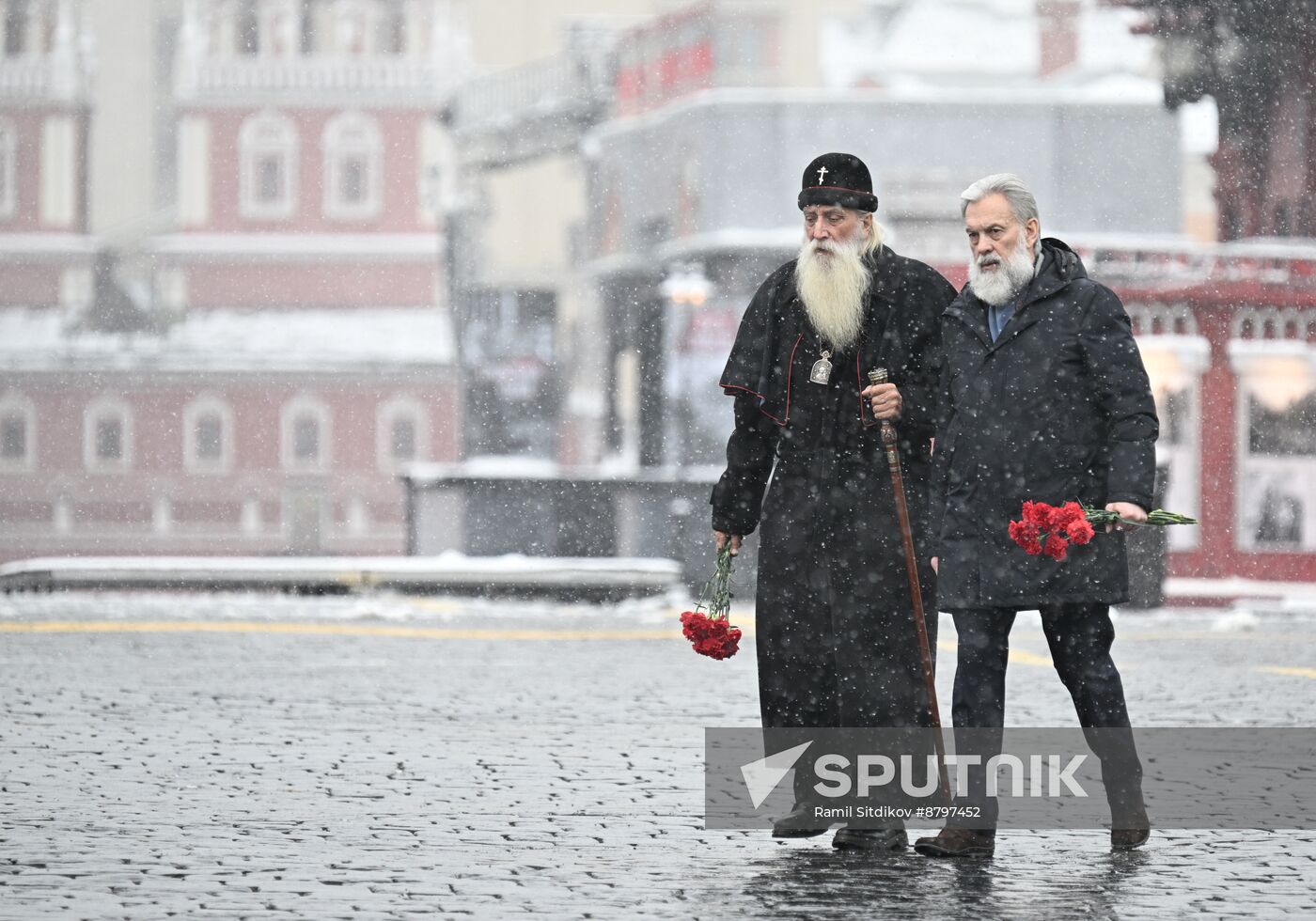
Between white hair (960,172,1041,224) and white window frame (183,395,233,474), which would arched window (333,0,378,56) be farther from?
white hair (960,172,1041,224)

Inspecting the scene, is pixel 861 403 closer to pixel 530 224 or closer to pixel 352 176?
pixel 530 224

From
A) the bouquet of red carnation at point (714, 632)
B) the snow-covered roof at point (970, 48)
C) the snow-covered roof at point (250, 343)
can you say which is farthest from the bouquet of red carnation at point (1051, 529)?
the snow-covered roof at point (250, 343)

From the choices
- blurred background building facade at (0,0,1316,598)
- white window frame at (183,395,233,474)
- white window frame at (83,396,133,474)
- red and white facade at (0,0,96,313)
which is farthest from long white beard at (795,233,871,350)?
red and white facade at (0,0,96,313)

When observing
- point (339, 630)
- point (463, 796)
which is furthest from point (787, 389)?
point (339, 630)

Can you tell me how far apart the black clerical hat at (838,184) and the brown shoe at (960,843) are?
5.52ft

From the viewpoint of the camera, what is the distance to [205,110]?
66.0 m

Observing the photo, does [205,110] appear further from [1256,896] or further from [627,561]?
[1256,896]

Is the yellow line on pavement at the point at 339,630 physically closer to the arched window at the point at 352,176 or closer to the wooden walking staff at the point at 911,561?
the wooden walking staff at the point at 911,561

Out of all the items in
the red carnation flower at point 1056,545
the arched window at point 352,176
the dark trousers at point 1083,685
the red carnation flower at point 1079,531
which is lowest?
the dark trousers at point 1083,685

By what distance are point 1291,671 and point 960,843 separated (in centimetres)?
Result: 681

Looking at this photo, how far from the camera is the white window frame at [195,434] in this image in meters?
63.2

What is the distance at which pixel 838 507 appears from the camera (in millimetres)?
6207

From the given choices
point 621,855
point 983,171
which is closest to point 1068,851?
point 621,855

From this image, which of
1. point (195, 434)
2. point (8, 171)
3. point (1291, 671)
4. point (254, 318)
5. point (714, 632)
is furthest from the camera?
point (8, 171)
